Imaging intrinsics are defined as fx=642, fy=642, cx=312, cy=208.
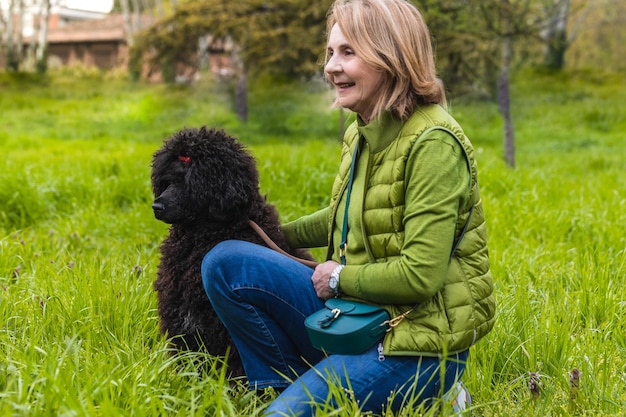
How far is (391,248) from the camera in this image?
6.79 ft

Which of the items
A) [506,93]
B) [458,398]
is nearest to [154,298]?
[458,398]

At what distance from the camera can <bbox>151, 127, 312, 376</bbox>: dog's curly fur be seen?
2.54 metres

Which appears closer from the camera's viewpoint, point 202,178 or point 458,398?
Result: point 458,398

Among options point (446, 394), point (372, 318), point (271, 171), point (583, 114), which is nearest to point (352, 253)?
point (372, 318)

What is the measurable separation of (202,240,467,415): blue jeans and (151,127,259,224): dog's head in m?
0.29

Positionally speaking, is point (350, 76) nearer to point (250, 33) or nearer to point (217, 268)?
point (217, 268)

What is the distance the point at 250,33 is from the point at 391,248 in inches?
448

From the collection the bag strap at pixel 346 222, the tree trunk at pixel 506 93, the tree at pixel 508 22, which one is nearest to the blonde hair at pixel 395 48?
the bag strap at pixel 346 222

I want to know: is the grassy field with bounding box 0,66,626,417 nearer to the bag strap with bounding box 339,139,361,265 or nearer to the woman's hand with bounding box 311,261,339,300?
the woman's hand with bounding box 311,261,339,300

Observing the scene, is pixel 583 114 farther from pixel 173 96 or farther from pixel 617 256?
pixel 617 256

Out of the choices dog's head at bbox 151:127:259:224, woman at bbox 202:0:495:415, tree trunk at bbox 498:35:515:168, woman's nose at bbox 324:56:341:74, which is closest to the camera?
woman at bbox 202:0:495:415

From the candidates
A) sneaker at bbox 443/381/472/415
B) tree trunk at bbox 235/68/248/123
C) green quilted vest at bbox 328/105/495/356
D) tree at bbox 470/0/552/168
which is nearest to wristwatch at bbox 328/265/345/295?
green quilted vest at bbox 328/105/495/356

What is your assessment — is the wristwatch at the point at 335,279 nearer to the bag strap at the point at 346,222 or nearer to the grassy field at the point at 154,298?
the bag strap at the point at 346,222

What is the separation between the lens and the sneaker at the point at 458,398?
2020 mm
